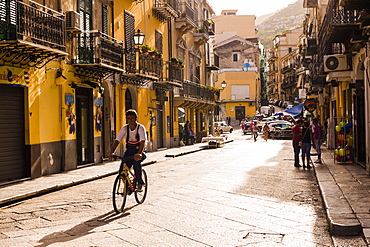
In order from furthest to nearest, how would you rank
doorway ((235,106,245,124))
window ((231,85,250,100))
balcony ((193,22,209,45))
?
doorway ((235,106,245,124)) < window ((231,85,250,100)) < balcony ((193,22,209,45))

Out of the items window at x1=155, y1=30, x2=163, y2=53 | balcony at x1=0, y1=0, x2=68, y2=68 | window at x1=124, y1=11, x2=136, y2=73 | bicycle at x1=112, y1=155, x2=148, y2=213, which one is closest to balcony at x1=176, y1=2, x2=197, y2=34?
window at x1=155, y1=30, x2=163, y2=53

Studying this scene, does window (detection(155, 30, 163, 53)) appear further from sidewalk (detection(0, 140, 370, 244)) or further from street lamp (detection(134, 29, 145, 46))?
sidewalk (detection(0, 140, 370, 244))

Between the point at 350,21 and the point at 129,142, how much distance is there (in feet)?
32.9

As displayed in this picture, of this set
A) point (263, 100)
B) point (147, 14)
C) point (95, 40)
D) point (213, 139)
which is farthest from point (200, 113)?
point (263, 100)

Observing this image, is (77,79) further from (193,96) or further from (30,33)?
(193,96)

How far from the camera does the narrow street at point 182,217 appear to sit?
7.05 m

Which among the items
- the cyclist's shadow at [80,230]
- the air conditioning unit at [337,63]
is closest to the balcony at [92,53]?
the air conditioning unit at [337,63]

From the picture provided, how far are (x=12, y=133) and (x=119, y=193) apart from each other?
665 centimetres

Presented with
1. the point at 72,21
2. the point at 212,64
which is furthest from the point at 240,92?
the point at 72,21

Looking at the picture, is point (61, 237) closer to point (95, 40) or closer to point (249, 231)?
point (249, 231)

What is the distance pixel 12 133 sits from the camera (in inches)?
574

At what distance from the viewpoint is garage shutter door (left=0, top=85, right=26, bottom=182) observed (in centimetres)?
1411

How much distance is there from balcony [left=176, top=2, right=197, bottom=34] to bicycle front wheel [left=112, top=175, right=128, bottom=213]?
25384 mm

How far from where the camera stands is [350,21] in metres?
16.5
